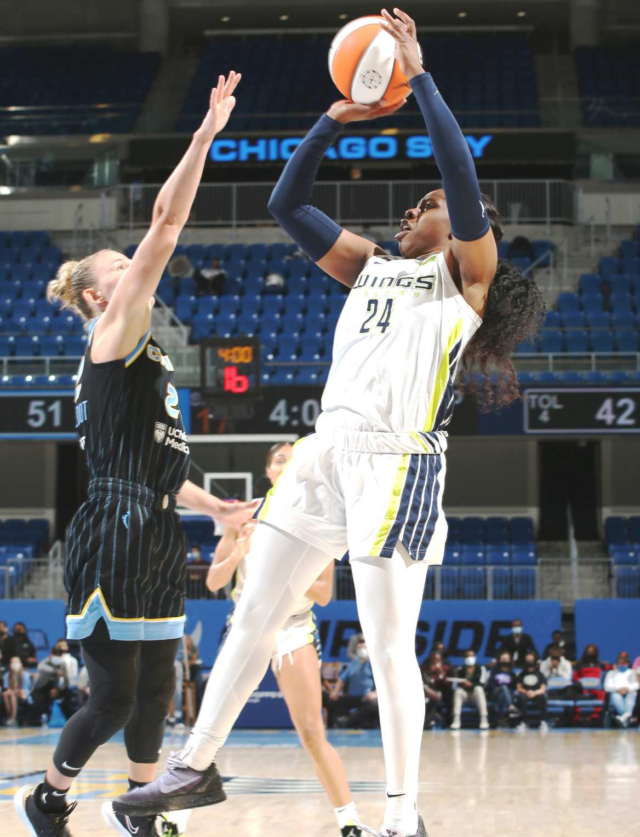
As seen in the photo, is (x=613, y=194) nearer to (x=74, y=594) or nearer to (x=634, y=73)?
(x=634, y=73)

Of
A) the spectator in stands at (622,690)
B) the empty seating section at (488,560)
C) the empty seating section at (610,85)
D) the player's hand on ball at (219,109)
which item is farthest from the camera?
the empty seating section at (610,85)

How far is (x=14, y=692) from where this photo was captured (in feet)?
49.5

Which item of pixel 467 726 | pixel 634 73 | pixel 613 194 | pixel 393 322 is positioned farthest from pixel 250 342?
pixel 634 73

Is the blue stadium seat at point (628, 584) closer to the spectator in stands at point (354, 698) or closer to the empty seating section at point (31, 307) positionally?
the spectator in stands at point (354, 698)

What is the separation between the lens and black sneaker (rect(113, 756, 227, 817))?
3863 millimetres

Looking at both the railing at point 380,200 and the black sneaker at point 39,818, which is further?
the railing at point 380,200

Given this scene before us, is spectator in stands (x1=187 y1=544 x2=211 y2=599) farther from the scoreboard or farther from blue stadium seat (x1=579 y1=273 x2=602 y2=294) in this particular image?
blue stadium seat (x1=579 y1=273 x2=602 y2=294)

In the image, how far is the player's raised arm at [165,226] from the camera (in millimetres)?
4160

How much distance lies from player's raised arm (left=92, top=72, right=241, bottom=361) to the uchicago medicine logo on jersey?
45 centimetres

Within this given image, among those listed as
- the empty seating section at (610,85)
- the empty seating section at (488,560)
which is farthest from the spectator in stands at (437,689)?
the empty seating section at (610,85)

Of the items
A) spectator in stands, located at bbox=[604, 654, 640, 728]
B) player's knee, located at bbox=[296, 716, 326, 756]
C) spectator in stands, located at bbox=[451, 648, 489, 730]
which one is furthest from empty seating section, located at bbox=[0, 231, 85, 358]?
player's knee, located at bbox=[296, 716, 326, 756]

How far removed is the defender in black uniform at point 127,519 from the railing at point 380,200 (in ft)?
63.2

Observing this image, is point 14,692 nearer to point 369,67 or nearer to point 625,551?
point 625,551

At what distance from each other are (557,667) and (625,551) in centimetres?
414
